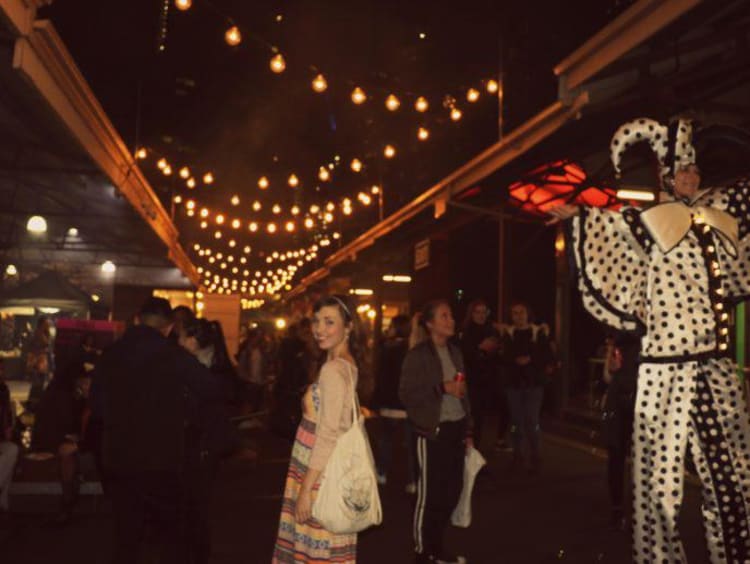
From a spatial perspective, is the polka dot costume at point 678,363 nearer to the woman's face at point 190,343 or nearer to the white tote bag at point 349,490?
the white tote bag at point 349,490

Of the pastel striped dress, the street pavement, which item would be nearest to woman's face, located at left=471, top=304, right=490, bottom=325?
the street pavement

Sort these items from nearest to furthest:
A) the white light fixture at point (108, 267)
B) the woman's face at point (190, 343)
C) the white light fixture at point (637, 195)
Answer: the woman's face at point (190, 343) → the white light fixture at point (637, 195) → the white light fixture at point (108, 267)

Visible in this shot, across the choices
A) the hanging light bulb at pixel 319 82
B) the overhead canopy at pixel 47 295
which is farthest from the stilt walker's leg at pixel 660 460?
the overhead canopy at pixel 47 295

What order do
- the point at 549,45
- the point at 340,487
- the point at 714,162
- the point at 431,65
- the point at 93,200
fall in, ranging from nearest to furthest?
1. the point at 340,487
2. the point at 714,162
3. the point at 93,200
4. the point at 549,45
5. the point at 431,65

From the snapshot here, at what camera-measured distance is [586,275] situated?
4.61 metres

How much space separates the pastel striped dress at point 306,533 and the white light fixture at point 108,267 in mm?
17349

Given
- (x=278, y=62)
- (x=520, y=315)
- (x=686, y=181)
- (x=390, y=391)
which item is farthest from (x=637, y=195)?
(x=686, y=181)

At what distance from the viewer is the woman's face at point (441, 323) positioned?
6.12 m

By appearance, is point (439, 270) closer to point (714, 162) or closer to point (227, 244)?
point (714, 162)

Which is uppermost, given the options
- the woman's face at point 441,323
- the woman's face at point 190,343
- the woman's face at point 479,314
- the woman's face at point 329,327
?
the woman's face at point 479,314

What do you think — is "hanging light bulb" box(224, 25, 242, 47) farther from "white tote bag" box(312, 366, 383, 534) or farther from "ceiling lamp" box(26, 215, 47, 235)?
"white tote bag" box(312, 366, 383, 534)

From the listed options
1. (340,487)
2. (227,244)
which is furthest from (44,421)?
(227,244)

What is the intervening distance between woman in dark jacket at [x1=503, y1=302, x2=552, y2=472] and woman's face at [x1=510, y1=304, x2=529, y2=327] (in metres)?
0.20

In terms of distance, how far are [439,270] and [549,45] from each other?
6305 millimetres
